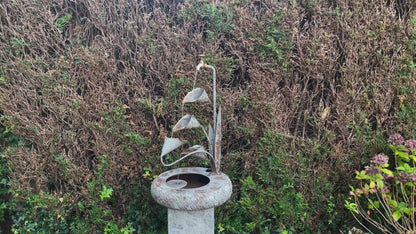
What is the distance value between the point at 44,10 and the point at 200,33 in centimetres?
155

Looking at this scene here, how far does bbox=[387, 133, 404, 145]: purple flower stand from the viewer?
262 centimetres

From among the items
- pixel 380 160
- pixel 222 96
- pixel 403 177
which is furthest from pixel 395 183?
pixel 222 96

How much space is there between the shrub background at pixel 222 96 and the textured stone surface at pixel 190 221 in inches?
29.3

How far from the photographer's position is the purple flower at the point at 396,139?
2615mm

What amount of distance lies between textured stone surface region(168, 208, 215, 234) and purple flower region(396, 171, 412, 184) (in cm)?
165

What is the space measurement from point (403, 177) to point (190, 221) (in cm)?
183

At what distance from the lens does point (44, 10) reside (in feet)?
9.55

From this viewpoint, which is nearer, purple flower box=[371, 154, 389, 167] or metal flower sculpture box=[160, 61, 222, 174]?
metal flower sculpture box=[160, 61, 222, 174]

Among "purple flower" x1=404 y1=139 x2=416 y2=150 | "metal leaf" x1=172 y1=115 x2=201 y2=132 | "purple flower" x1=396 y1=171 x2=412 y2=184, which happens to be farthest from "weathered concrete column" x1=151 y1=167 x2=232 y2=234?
"purple flower" x1=404 y1=139 x2=416 y2=150

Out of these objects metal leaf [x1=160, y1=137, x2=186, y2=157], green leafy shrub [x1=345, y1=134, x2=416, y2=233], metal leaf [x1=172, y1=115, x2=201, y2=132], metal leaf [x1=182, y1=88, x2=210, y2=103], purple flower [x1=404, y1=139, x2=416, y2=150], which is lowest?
green leafy shrub [x1=345, y1=134, x2=416, y2=233]

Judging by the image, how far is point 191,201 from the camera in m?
2.03

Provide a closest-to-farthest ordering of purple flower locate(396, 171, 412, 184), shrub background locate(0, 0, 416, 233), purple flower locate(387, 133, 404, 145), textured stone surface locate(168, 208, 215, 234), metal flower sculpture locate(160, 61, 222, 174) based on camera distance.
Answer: textured stone surface locate(168, 208, 215, 234), metal flower sculpture locate(160, 61, 222, 174), purple flower locate(396, 171, 412, 184), purple flower locate(387, 133, 404, 145), shrub background locate(0, 0, 416, 233)

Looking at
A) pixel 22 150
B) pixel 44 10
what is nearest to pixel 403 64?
pixel 44 10

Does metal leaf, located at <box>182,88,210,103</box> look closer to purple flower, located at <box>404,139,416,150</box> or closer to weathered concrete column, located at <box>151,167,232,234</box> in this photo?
weathered concrete column, located at <box>151,167,232,234</box>
